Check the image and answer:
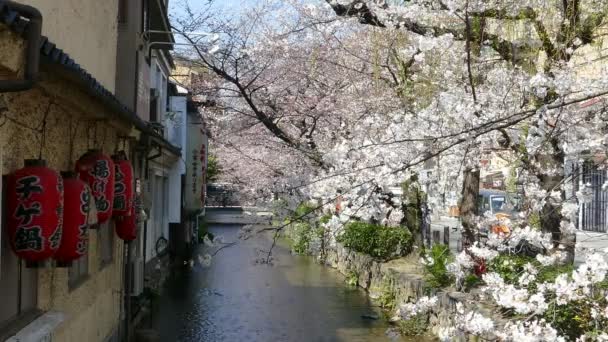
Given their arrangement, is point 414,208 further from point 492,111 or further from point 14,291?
point 14,291

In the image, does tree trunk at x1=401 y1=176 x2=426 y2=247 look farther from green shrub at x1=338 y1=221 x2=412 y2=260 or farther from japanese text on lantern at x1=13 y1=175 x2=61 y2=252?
japanese text on lantern at x1=13 y1=175 x2=61 y2=252

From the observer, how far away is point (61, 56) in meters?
4.73

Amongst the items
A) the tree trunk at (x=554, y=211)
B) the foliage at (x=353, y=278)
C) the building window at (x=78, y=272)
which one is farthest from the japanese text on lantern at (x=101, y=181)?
the foliage at (x=353, y=278)

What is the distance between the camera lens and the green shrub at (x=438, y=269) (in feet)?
39.2

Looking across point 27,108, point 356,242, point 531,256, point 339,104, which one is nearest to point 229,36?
point 339,104

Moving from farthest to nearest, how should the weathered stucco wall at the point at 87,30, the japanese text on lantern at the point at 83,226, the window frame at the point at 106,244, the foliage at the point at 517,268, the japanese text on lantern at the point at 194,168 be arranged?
1. the japanese text on lantern at the point at 194,168
2. the window frame at the point at 106,244
3. the foliage at the point at 517,268
4. the weathered stucco wall at the point at 87,30
5. the japanese text on lantern at the point at 83,226

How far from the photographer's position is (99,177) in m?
7.11

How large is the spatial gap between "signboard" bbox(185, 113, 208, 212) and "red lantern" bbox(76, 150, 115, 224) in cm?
1328

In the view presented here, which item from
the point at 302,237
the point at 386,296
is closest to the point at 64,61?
the point at 386,296

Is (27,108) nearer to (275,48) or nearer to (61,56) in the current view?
(61,56)

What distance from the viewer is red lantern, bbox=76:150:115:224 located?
7059 mm

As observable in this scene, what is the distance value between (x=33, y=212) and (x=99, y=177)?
2327 millimetres

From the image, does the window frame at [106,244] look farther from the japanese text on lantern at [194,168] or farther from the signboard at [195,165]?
the japanese text on lantern at [194,168]

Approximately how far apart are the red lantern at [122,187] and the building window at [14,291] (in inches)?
92.8
